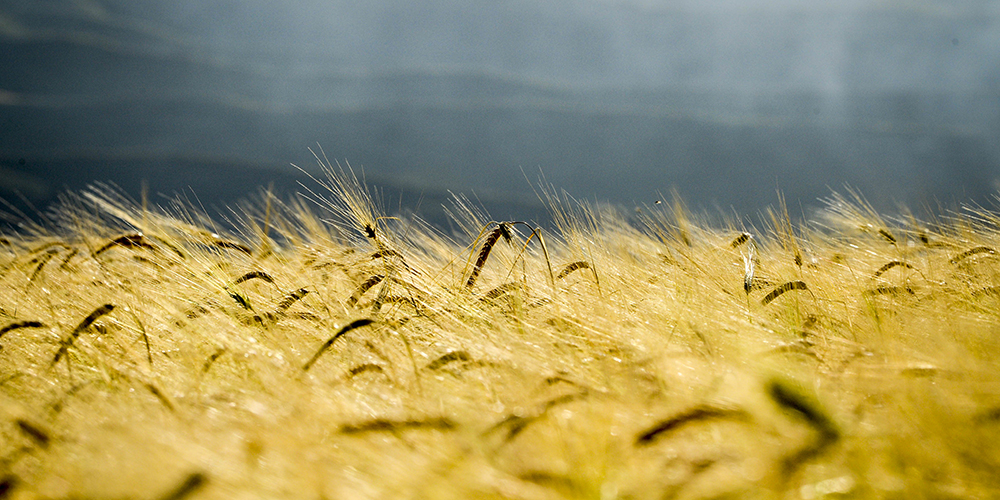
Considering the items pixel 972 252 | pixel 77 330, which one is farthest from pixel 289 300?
pixel 972 252

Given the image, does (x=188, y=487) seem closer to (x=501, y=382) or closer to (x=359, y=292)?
(x=501, y=382)

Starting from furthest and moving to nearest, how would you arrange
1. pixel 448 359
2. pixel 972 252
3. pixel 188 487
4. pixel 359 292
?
pixel 972 252 < pixel 359 292 < pixel 448 359 < pixel 188 487

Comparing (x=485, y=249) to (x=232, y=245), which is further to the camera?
(x=232, y=245)

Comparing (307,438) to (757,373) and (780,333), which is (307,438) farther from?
(780,333)

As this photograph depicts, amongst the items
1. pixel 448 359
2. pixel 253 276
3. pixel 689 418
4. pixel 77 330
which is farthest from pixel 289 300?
pixel 689 418

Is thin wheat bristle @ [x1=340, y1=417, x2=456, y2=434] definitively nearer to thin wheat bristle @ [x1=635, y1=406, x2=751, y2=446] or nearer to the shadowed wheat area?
the shadowed wheat area

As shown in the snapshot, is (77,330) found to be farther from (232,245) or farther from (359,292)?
(232,245)

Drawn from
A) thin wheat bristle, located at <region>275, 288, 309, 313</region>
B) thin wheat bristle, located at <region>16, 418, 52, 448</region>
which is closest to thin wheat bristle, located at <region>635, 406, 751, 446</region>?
thin wheat bristle, located at <region>16, 418, 52, 448</region>

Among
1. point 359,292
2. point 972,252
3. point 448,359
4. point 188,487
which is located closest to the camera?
point 188,487
